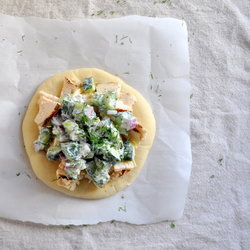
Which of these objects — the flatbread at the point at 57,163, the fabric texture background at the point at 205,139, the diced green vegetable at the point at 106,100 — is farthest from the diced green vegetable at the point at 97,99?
the fabric texture background at the point at 205,139

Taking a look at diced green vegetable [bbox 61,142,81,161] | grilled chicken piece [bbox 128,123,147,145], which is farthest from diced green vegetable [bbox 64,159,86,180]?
grilled chicken piece [bbox 128,123,147,145]

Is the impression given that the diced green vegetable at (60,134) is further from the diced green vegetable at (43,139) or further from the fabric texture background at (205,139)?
the fabric texture background at (205,139)

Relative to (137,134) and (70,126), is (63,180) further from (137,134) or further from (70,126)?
(137,134)

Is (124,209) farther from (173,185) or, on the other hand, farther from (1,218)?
(1,218)

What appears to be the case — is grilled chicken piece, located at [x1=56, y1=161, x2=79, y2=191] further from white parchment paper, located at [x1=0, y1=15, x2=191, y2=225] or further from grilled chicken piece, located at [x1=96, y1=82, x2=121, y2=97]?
grilled chicken piece, located at [x1=96, y1=82, x2=121, y2=97]

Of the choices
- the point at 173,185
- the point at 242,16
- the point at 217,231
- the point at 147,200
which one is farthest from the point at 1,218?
the point at 242,16
